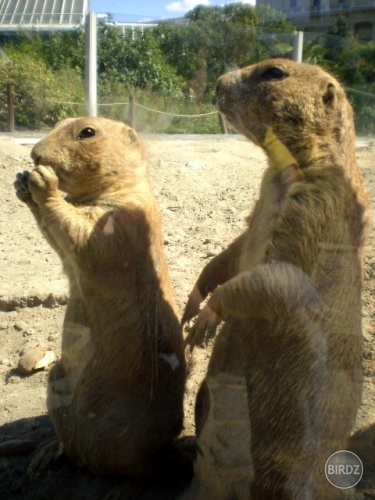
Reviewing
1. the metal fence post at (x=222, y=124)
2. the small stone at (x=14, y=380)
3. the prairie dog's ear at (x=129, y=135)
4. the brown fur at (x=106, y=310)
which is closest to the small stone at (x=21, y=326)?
the small stone at (x=14, y=380)

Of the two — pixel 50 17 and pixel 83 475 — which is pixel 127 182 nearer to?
pixel 50 17

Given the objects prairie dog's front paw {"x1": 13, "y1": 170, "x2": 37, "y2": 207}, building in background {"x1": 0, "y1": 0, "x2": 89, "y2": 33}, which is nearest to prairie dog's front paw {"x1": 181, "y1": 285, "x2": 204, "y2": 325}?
prairie dog's front paw {"x1": 13, "y1": 170, "x2": 37, "y2": 207}

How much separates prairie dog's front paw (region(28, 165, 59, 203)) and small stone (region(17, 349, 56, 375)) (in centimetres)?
138

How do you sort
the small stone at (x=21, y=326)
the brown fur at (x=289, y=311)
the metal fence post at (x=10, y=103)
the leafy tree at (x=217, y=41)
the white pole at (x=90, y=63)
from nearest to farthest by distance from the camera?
the brown fur at (x=289, y=311) → the leafy tree at (x=217, y=41) → the white pole at (x=90, y=63) → the metal fence post at (x=10, y=103) → the small stone at (x=21, y=326)

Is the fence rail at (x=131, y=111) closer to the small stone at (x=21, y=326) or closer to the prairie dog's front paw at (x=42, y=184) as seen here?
the prairie dog's front paw at (x=42, y=184)

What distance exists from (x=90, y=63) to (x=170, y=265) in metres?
1.67

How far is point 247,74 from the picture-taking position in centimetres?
327

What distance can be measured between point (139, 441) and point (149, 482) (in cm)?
24

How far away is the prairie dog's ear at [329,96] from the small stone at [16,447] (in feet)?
8.36

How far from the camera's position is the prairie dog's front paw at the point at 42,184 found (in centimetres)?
335

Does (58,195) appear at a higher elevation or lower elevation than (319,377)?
higher

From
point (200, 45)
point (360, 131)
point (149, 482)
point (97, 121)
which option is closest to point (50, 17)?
point (97, 121)

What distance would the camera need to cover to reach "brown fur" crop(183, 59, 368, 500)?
2.92 m

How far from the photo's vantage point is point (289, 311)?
291 centimetres
